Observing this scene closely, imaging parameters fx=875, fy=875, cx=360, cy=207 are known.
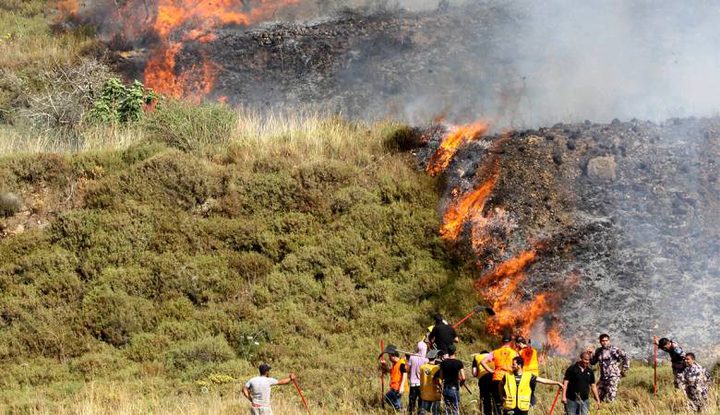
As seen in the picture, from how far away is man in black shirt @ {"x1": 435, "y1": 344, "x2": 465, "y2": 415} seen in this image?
1121cm

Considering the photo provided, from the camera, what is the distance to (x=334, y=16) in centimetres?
3114

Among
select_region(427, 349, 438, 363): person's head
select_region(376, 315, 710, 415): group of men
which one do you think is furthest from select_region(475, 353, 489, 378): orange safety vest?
select_region(427, 349, 438, 363): person's head

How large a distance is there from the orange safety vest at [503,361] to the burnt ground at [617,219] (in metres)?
4.72

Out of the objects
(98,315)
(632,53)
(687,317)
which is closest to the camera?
(687,317)

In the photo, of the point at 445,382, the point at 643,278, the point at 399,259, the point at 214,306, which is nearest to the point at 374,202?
the point at 399,259

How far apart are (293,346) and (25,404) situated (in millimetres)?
4837

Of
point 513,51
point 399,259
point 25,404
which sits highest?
point 513,51

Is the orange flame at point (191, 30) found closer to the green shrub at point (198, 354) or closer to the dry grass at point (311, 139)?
the dry grass at point (311, 139)

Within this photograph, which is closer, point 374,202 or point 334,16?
point 374,202

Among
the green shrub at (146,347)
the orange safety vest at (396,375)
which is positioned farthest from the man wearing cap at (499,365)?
the green shrub at (146,347)

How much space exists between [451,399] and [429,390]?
34cm

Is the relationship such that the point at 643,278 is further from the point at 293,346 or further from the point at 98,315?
the point at 98,315

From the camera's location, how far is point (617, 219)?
17594 millimetres

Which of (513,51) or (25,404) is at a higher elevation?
(513,51)
